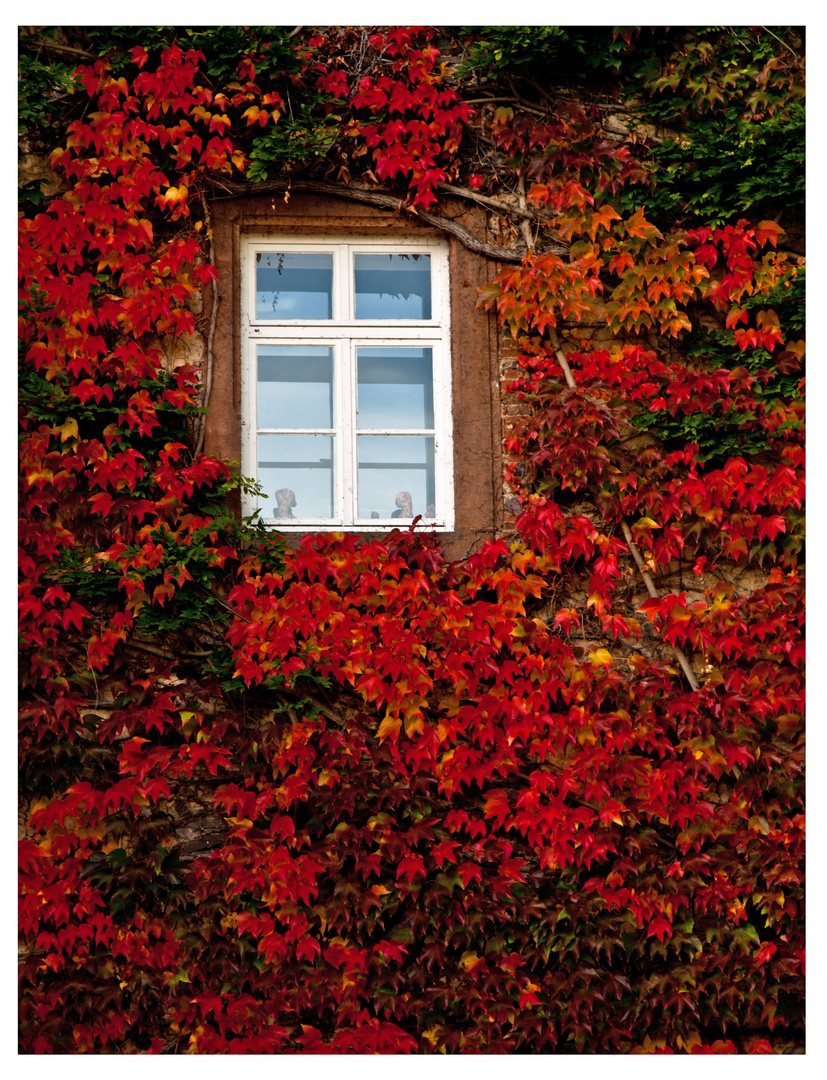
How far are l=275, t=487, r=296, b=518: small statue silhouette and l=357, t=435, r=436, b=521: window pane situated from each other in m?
0.31

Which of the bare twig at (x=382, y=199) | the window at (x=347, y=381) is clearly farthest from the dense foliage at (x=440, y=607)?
the window at (x=347, y=381)

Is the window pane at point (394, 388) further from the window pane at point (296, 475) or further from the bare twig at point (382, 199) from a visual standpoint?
the bare twig at point (382, 199)

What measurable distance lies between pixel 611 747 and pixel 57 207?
11.2 ft

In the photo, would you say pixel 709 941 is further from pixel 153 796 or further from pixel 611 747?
pixel 153 796

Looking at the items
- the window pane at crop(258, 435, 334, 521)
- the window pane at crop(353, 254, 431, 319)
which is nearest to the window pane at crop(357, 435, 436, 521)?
the window pane at crop(258, 435, 334, 521)

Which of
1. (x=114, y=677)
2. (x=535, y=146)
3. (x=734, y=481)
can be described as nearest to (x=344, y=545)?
(x=114, y=677)

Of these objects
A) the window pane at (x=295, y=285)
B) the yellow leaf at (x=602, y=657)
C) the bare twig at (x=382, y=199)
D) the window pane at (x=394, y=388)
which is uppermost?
the bare twig at (x=382, y=199)

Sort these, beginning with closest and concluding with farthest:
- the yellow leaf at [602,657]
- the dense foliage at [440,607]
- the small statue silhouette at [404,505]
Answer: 1. the dense foliage at [440,607]
2. the yellow leaf at [602,657]
3. the small statue silhouette at [404,505]

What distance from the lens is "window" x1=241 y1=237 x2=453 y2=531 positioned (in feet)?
14.9

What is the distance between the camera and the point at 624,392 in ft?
14.8

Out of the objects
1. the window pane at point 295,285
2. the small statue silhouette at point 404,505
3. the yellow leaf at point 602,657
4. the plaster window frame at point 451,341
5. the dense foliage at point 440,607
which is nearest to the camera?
the dense foliage at point 440,607

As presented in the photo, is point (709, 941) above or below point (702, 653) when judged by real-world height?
below

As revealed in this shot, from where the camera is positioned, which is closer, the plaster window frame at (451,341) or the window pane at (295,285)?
the plaster window frame at (451,341)

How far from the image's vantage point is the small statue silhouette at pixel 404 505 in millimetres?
4527
